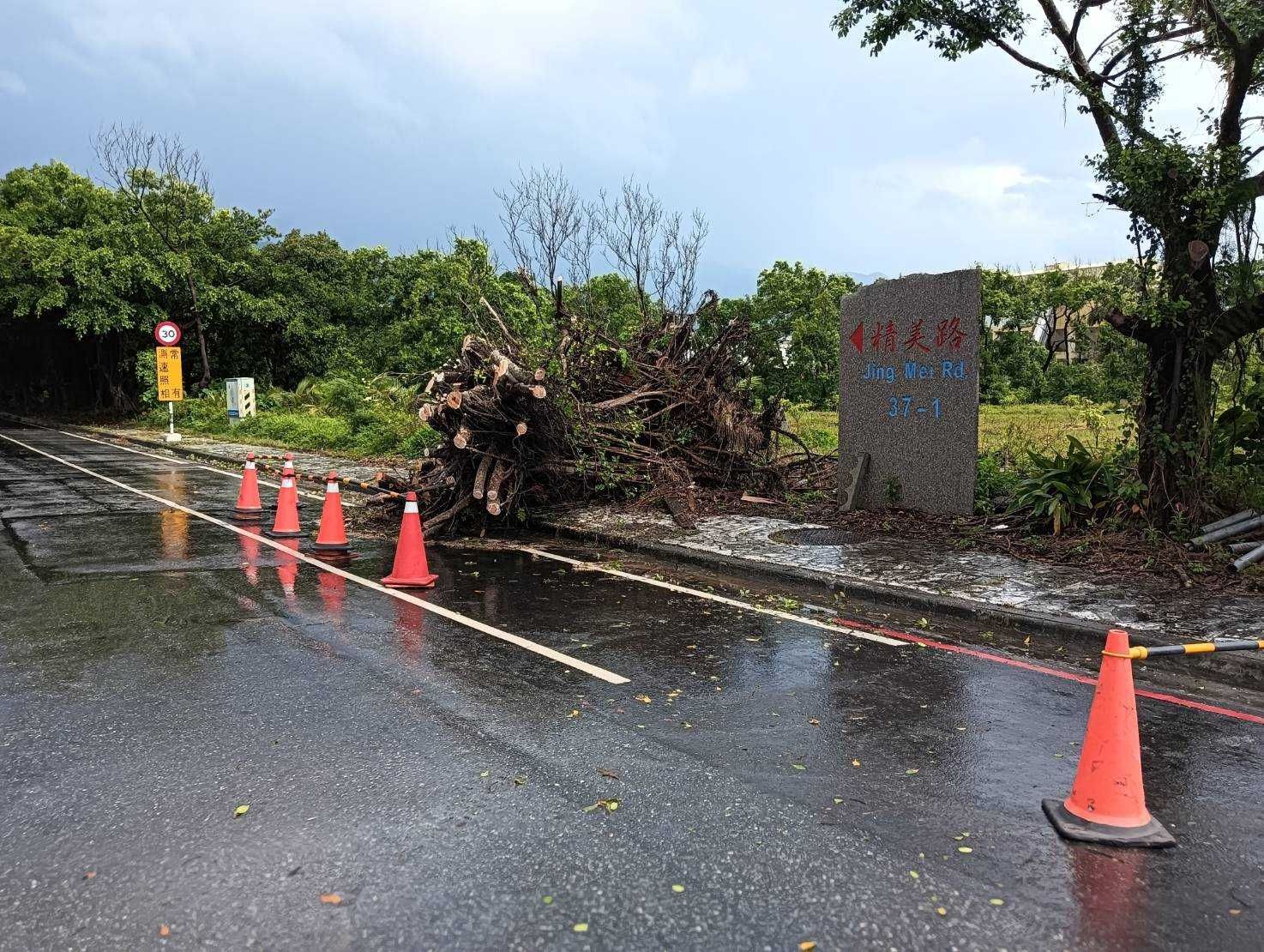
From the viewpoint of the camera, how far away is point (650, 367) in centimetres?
1345

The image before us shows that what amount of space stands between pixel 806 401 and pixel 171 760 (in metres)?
Result: 20.2

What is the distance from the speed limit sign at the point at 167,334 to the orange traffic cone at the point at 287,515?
17920 millimetres

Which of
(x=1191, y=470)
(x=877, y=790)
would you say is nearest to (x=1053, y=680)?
(x=877, y=790)

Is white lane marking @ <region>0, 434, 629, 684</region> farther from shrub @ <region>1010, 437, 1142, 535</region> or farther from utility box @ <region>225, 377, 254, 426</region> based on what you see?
utility box @ <region>225, 377, 254, 426</region>

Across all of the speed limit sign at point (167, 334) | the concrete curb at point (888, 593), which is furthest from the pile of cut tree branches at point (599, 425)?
the speed limit sign at point (167, 334)

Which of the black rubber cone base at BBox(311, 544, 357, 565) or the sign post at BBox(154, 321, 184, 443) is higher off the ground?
the sign post at BBox(154, 321, 184, 443)

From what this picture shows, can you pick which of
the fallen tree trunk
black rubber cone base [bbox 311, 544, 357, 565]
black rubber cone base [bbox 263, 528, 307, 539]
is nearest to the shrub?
the fallen tree trunk

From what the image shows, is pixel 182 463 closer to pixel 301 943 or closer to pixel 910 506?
pixel 910 506

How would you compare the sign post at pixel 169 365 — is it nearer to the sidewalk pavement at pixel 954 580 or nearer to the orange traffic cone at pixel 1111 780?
the sidewalk pavement at pixel 954 580

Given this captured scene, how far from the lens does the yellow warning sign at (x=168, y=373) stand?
26859mm

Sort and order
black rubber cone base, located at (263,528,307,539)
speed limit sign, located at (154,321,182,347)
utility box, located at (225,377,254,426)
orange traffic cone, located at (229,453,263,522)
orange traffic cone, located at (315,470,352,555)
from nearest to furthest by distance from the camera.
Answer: orange traffic cone, located at (315,470,352,555)
black rubber cone base, located at (263,528,307,539)
orange traffic cone, located at (229,453,263,522)
speed limit sign, located at (154,321,182,347)
utility box, located at (225,377,254,426)

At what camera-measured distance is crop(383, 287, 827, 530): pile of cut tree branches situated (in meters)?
11.2

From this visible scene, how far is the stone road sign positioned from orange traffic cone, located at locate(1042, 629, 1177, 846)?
6627mm

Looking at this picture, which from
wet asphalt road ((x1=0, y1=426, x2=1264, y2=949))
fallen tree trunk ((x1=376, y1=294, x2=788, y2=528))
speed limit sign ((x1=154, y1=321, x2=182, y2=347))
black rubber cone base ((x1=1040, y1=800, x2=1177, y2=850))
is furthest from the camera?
speed limit sign ((x1=154, y1=321, x2=182, y2=347))
